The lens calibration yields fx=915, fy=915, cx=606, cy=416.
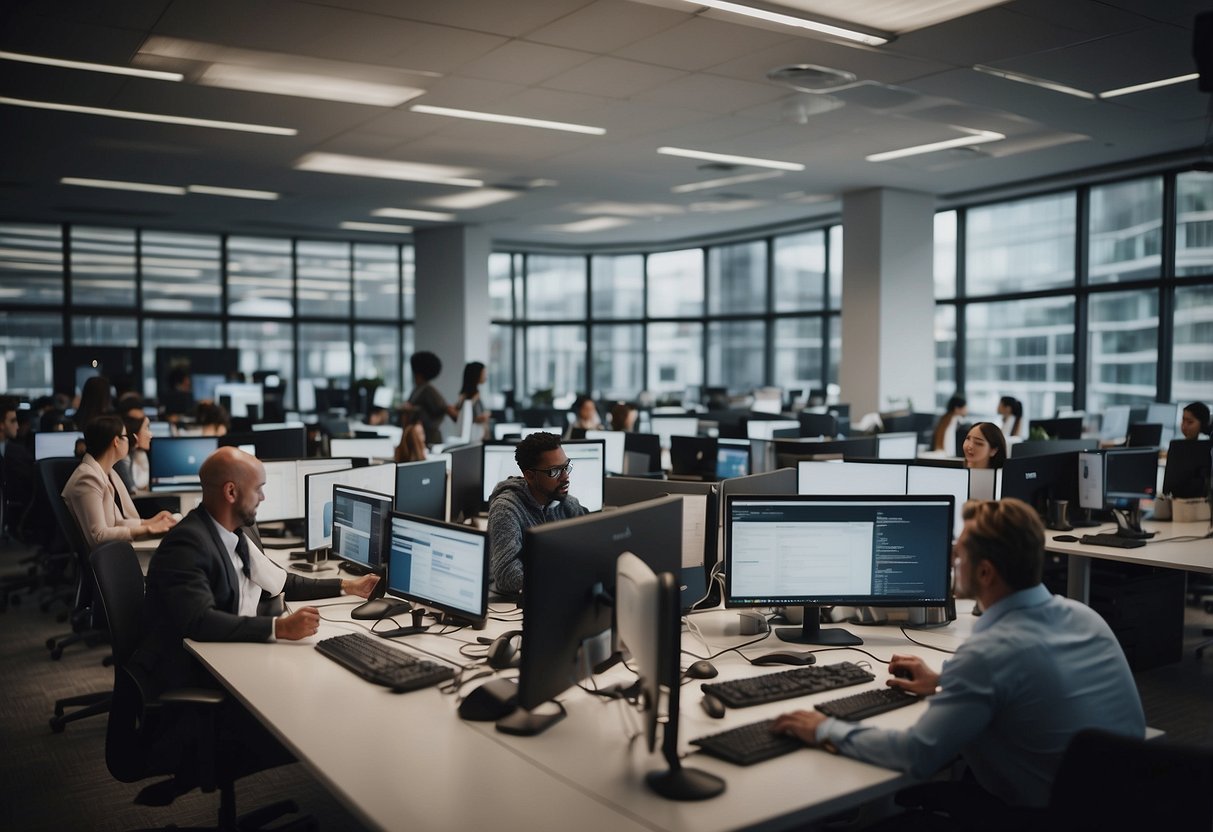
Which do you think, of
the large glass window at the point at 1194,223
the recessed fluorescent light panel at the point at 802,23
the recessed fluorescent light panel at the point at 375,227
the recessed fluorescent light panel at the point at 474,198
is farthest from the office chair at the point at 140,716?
the recessed fluorescent light panel at the point at 375,227

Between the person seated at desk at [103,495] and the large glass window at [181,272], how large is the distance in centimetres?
913

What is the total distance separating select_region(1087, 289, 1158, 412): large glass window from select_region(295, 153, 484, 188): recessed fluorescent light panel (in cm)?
682

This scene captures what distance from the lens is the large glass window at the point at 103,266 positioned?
40.9ft

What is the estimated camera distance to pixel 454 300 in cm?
1243

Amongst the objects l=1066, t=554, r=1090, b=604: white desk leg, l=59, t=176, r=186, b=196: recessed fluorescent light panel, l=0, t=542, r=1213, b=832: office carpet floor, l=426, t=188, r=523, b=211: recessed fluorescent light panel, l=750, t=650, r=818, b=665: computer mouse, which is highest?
l=426, t=188, r=523, b=211: recessed fluorescent light panel

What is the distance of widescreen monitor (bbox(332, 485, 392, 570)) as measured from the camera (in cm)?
356

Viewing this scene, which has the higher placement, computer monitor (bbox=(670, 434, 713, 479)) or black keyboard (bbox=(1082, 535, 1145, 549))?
computer monitor (bbox=(670, 434, 713, 479))

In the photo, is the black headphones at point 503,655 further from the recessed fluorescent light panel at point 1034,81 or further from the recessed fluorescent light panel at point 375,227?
the recessed fluorescent light panel at point 375,227

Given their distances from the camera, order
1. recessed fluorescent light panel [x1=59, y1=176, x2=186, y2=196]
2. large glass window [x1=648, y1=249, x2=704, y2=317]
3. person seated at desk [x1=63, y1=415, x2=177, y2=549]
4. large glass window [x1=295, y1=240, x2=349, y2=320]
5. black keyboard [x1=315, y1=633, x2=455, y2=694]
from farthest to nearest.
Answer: large glass window [x1=648, y1=249, x2=704, y2=317]
large glass window [x1=295, y1=240, x2=349, y2=320]
recessed fluorescent light panel [x1=59, y1=176, x2=186, y2=196]
person seated at desk [x1=63, y1=415, x2=177, y2=549]
black keyboard [x1=315, y1=633, x2=455, y2=694]

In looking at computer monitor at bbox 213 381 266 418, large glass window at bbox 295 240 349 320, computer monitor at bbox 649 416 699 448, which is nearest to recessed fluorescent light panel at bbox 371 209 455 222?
large glass window at bbox 295 240 349 320

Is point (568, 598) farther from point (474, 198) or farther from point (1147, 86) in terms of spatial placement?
point (474, 198)

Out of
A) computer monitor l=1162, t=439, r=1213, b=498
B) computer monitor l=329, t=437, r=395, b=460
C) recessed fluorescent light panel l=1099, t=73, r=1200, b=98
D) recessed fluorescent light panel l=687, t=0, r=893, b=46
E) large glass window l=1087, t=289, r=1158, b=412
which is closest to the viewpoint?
recessed fluorescent light panel l=687, t=0, r=893, b=46

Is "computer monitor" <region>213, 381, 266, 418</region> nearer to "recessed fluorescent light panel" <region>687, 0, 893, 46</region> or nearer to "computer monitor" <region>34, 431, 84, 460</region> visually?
"computer monitor" <region>34, 431, 84, 460</region>

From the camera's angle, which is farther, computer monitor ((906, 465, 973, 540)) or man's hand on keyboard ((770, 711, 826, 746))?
computer monitor ((906, 465, 973, 540))
